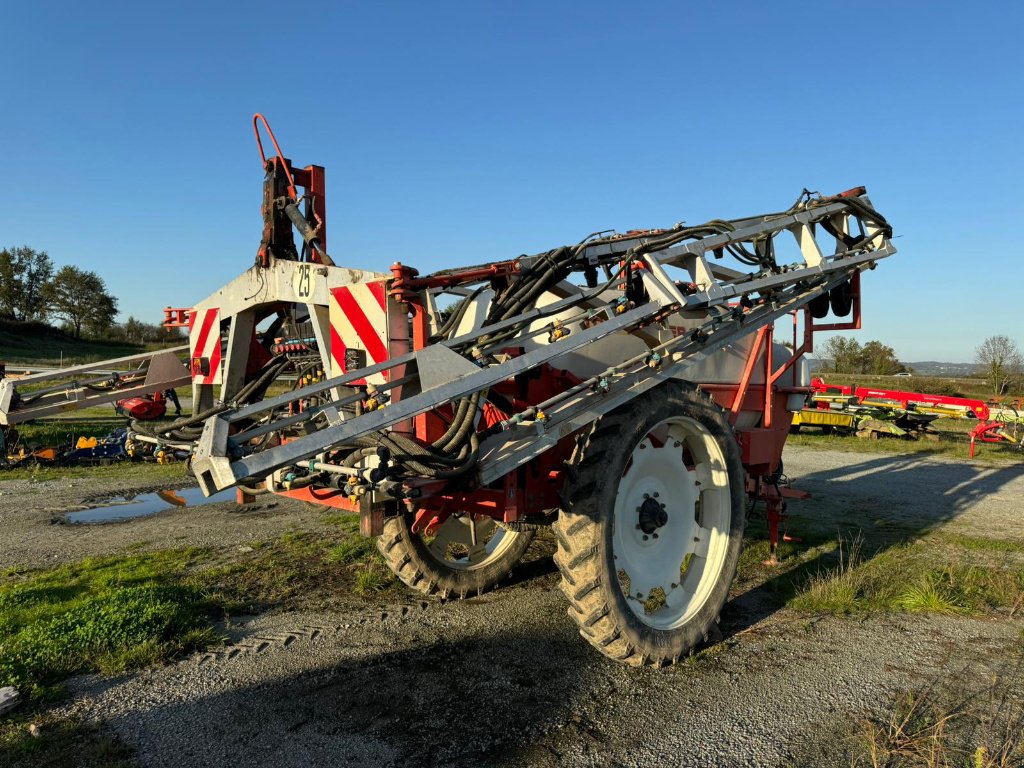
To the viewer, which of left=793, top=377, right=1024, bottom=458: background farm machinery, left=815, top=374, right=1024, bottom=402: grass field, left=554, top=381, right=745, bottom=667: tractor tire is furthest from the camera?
left=815, top=374, right=1024, bottom=402: grass field

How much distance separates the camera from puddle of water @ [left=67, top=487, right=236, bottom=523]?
7.83 metres

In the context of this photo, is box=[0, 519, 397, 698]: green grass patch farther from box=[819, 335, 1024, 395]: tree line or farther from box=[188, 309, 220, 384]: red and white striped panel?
box=[819, 335, 1024, 395]: tree line

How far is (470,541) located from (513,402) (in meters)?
1.83

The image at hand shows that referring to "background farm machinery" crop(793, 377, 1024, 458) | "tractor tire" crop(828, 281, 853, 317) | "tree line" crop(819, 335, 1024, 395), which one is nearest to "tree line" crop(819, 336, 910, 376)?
"tree line" crop(819, 335, 1024, 395)

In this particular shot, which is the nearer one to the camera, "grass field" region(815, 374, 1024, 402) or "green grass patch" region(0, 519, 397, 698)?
"green grass patch" region(0, 519, 397, 698)

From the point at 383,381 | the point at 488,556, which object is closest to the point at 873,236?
the point at 488,556

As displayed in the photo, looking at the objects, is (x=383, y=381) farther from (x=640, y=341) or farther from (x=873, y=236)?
(x=873, y=236)

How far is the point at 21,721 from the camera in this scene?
3.12m

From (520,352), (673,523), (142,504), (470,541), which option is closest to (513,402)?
(520,352)

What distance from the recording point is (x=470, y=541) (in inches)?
214

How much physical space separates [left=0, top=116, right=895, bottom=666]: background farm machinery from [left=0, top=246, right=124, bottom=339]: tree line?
2318 inches

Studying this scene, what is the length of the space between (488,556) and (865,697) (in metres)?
2.77

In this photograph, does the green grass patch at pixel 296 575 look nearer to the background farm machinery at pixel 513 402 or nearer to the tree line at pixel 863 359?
the background farm machinery at pixel 513 402

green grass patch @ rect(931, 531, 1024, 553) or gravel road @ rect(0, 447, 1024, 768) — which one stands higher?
gravel road @ rect(0, 447, 1024, 768)
